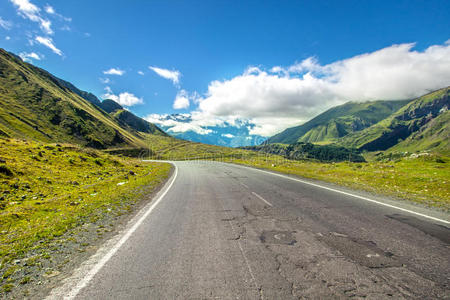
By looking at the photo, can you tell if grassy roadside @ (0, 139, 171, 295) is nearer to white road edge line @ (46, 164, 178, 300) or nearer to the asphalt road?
white road edge line @ (46, 164, 178, 300)

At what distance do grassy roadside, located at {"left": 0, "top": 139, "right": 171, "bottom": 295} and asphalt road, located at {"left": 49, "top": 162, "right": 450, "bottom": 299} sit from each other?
5.76 ft

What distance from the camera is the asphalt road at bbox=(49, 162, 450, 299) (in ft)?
11.2

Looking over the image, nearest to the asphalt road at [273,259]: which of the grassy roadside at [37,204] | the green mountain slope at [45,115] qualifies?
the grassy roadside at [37,204]

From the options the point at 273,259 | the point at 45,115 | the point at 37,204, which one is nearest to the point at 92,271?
Answer: the point at 273,259

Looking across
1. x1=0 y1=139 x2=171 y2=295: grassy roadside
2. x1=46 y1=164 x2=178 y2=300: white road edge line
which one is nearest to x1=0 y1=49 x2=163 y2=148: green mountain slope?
x1=0 y1=139 x2=171 y2=295: grassy roadside

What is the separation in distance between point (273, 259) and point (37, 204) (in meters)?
11.0

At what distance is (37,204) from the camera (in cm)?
959

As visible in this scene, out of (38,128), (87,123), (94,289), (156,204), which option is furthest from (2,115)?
(94,289)

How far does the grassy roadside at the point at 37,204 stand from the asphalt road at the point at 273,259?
175 cm

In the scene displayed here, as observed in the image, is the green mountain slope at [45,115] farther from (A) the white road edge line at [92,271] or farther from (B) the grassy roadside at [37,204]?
(A) the white road edge line at [92,271]

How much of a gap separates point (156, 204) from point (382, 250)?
337 inches

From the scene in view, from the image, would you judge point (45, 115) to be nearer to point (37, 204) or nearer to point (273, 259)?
point (37, 204)

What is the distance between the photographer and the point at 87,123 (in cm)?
12725

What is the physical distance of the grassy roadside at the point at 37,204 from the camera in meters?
4.80
